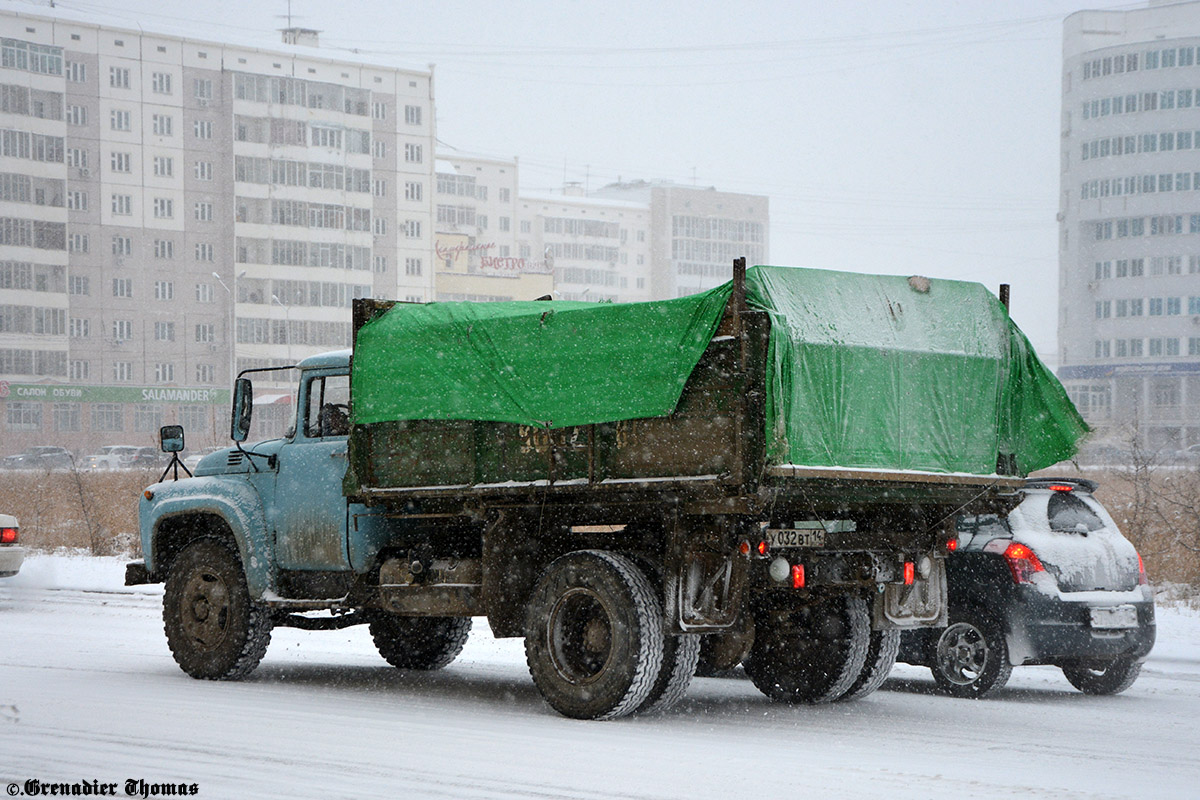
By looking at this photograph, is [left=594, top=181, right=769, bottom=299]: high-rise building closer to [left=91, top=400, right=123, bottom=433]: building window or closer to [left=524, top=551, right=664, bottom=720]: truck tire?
[left=91, top=400, right=123, bottom=433]: building window

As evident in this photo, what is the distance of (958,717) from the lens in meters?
10.2

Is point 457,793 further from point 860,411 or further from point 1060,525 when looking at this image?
point 1060,525

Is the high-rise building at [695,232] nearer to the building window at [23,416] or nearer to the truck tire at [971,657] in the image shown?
the building window at [23,416]

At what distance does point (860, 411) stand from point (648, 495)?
1473mm

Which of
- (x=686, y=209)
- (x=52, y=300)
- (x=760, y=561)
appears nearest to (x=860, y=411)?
(x=760, y=561)

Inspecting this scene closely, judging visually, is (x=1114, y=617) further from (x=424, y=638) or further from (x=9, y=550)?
(x=9, y=550)

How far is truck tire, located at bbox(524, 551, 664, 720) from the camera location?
9.35 meters

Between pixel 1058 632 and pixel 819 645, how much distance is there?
1764 mm

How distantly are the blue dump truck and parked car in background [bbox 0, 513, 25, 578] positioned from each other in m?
7.13

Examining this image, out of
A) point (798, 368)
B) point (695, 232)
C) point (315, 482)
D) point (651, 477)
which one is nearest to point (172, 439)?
point (315, 482)

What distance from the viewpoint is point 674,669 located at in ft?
31.8

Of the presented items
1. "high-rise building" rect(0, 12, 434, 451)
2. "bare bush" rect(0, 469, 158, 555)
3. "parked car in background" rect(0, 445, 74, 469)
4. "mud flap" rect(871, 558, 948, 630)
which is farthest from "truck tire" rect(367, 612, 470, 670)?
"high-rise building" rect(0, 12, 434, 451)
